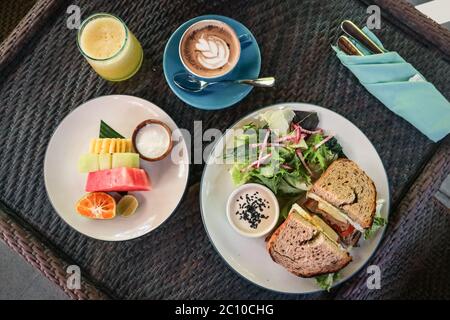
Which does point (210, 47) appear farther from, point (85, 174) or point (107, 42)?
point (85, 174)

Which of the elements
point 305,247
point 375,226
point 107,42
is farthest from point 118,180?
point 375,226

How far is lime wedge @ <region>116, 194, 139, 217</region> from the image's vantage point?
134 cm

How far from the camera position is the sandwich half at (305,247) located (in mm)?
1259

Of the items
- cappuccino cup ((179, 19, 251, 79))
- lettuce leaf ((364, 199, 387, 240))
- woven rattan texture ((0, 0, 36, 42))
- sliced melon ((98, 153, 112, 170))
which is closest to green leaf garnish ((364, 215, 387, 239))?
lettuce leaf ((364, 199, 387, 240))

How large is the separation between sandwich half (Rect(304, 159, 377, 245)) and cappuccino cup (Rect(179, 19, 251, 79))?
432 mm

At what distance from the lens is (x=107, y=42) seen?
4.52 ft

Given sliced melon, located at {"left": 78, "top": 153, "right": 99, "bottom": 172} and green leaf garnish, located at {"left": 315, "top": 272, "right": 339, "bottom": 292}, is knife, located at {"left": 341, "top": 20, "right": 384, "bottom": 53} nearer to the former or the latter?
green leaf garnish, located at {"left": 315, "top": 272, "right": 339, "bottom": 292}

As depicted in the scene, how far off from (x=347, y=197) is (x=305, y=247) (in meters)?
0.18

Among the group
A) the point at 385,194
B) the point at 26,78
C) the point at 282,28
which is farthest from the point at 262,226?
the point at 26,78

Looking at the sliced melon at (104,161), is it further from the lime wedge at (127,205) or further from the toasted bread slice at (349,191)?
the toasted bread slice at (349,191)

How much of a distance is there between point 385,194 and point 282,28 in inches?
22.8

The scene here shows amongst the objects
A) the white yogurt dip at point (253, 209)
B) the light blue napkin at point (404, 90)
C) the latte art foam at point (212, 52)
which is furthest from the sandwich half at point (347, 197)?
the latte art foam at point (212, 52)
